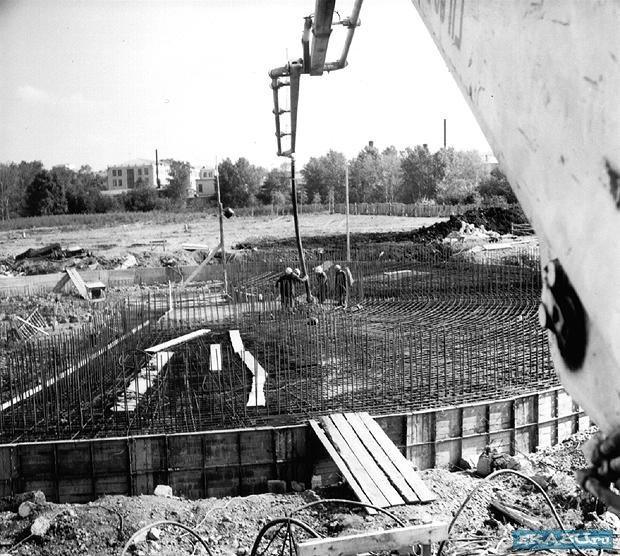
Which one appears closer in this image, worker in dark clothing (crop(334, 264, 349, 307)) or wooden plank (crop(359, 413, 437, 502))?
wooden plank (crop(359, 413, 437, 502))

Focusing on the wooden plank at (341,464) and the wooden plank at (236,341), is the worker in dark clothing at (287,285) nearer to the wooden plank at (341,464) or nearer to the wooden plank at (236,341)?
the wooden plank at (236,341)

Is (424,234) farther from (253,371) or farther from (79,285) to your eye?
(253,371)

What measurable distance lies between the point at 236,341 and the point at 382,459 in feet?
19.3

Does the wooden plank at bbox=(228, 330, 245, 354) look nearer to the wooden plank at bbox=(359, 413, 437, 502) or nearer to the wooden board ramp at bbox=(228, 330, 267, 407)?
the wooden board ramp at bbox=(228, 330, 267, 407)

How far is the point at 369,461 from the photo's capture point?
24.1ft

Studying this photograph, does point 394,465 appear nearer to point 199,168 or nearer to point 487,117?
point 487,117

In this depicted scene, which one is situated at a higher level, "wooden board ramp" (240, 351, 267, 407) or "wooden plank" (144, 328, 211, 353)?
"wooden plank" (144, 328, 211, 353)

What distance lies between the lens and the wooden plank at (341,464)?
22.3ft

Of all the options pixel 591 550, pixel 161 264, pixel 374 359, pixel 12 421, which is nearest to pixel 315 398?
pixel 374 359

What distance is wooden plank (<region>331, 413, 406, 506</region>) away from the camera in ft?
22.4

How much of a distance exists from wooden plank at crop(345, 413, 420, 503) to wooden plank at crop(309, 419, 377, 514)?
1.20 feet

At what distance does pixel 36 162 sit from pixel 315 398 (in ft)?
186

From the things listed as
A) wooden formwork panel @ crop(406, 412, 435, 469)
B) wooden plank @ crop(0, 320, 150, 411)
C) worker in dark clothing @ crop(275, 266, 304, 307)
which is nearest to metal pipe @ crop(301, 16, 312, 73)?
wooden formwork panel @ crop(406, 412, 435, 469)

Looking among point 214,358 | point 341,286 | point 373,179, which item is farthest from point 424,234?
point 373,179
